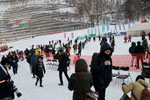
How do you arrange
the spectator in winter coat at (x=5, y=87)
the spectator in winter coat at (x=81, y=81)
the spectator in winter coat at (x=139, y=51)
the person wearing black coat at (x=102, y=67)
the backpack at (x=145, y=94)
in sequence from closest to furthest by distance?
1. the backpack at (x=145, y=94)
2. the spectator in winter coat at (x=81, y=81)
3. the spectator in winter coat at (x=5, y=87)
4. the person wearing black coat at (x=102, y=67)
5. the spectator in winter coat at (x=139, y=51)

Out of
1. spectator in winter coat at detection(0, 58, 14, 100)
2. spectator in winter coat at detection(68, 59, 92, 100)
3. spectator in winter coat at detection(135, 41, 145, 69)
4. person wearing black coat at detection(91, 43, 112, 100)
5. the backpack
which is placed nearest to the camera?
the backpack

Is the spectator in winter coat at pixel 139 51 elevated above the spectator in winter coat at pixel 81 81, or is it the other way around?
the spectator in winter coat at pixel 81 81

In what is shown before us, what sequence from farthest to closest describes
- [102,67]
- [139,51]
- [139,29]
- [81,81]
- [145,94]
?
[139,29], [139,51], [102,67], [81,81], [145,94]

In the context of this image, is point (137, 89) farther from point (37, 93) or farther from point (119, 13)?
point (119, 13)

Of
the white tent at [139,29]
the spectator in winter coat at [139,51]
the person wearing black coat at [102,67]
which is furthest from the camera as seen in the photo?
the white tent at [139,29]

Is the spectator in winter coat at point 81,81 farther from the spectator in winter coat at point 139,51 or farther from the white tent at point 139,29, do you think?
the white tent at point 139,29

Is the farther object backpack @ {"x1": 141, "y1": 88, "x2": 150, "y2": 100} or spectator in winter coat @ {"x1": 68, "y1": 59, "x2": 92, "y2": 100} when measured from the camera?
spectator in winter coat @ {"x1": 68, "y1": 59, "x2": 92, "y2": 100}

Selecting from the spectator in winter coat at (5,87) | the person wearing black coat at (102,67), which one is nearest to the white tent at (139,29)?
the person wearing black coat at (102,67)

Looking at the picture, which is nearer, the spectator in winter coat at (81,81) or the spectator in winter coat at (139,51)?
the spectator in winter coat at (81,81)

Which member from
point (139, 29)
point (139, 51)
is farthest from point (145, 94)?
point (139, 29)

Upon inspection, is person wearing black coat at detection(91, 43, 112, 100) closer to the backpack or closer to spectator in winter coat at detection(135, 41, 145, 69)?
the backpack

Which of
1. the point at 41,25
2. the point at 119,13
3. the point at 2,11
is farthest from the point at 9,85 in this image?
the point at 2,11

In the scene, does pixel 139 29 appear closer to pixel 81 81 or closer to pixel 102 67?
pixel 102 67

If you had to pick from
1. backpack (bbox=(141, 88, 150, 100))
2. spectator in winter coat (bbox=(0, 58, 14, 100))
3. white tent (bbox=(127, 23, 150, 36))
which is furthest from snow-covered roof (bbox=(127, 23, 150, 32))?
spectator in winter coat (bbox=(0, 58, 14, 100))
